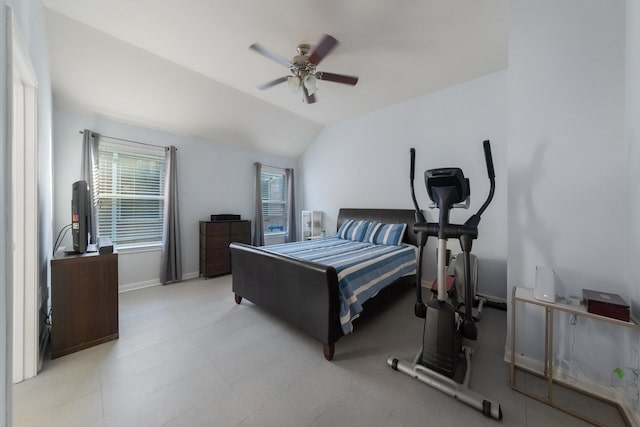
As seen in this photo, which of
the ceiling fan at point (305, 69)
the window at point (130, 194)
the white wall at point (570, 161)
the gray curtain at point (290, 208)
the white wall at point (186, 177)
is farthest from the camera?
the gray curtain at point (290, 208)

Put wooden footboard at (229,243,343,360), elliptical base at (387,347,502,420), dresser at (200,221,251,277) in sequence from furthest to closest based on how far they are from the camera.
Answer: dresser at (200,221,251,277)
wooden footboard at (229,243,343,360)
elliptical base at (387,347,502,420)

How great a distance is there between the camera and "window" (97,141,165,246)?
3.25 metres

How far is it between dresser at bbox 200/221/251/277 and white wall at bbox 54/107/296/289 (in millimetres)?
240

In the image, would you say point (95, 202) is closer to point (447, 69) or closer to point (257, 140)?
point (257, 140)

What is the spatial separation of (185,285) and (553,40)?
15.8ft

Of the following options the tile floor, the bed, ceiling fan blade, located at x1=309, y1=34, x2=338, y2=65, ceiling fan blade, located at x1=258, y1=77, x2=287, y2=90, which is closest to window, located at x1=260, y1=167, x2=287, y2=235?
the bed

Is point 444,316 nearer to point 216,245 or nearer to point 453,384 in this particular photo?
point 453,384

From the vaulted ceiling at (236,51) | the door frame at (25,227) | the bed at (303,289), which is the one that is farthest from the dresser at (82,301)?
the vaulted ceiling at (236,51)

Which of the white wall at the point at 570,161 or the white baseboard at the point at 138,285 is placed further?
the white baseboard at the point at 138,285

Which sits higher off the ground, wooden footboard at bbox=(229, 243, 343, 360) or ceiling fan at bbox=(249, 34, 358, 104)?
ceiling fan at bbox=(249, 34, 358, 104)

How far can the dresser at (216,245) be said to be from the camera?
12.6ft

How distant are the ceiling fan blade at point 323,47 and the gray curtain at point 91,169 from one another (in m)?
3.06

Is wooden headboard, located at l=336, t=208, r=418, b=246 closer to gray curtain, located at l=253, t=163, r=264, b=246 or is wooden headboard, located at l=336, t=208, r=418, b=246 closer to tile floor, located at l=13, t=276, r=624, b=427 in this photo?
tile floor, located at l=13, t=276, r=624, b=427

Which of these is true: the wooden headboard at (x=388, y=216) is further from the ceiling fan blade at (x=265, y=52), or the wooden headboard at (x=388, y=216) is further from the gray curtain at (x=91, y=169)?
the gray curtain at (x=91, y=169)
